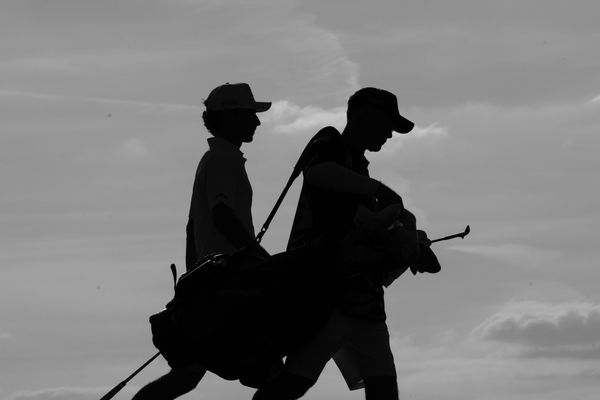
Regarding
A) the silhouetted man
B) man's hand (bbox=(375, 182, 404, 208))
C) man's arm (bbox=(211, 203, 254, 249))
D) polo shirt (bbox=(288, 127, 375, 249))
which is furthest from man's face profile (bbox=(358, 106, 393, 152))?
man's arm (bbox=(211, 203, 254, 249))

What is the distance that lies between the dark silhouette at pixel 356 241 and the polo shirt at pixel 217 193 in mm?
541

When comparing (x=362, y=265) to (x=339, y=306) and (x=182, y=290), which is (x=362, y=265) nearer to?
(x=339, y=306)

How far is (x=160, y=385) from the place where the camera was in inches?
447

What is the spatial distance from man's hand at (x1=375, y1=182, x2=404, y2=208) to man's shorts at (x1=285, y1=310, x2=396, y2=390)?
69 cm

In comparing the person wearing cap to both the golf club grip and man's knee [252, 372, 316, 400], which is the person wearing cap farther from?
man's knee [252, 372, 316, 400]

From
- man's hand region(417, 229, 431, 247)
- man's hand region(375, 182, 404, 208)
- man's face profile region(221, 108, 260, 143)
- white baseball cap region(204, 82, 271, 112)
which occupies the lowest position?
man's hand region(417, 229, 431, 247)

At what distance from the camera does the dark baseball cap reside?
36.1ft

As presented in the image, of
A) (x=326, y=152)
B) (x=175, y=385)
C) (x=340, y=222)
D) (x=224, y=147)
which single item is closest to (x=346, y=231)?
(x=340, y=222)

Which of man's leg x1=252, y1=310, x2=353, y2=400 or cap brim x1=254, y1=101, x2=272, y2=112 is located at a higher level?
cap brim x1=254, y1=101, x2=272, y2=112

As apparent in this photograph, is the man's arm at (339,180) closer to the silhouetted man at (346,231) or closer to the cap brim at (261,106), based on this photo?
the silhouetted man at (346,231)

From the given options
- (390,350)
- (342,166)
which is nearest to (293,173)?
(342,166)

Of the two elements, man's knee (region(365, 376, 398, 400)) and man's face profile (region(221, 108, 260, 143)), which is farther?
man's face profile (region(221, 108, 260, 143))

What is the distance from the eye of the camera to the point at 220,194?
1136 cm

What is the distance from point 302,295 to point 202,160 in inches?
52.6
